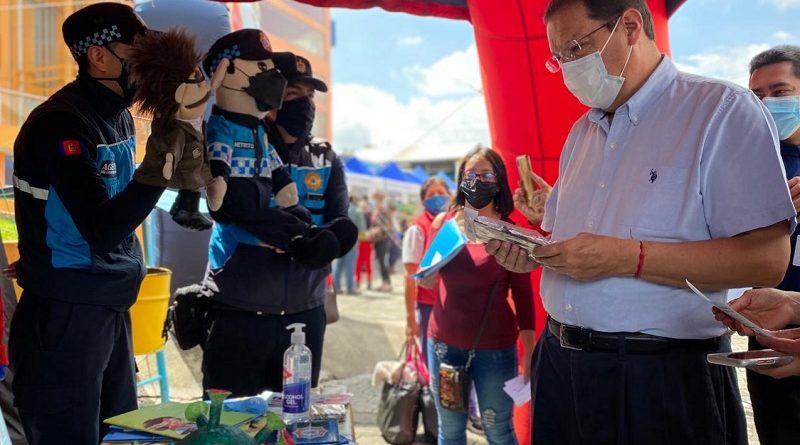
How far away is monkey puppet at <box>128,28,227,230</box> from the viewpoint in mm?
1668

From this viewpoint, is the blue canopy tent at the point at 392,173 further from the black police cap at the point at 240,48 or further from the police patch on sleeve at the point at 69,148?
the police patch on sleeve at the point at 69,148

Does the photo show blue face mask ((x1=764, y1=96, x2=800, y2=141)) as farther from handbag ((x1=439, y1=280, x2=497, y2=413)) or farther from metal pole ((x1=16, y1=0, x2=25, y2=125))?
metal pole ((x1=16, y1=0, x2=25, y2=125))

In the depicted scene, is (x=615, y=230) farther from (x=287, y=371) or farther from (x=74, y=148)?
(x=74, y=148)

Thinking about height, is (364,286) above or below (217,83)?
below

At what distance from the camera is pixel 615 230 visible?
1.54m

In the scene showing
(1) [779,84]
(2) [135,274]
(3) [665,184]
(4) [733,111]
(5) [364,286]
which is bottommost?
(5) [364,286]

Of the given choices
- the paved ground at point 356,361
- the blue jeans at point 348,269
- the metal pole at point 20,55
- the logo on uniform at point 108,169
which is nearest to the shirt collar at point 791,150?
the paved ground at point 356,361

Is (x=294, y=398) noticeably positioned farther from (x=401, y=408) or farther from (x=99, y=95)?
(x=401, y=408)

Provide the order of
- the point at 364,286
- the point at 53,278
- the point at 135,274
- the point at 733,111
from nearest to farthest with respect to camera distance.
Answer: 1. the point at 733,111
2. the point at 53,278
3. the point at 135,274
4. the point at 364,286

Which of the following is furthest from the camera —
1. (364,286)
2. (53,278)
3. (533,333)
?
(364,286)

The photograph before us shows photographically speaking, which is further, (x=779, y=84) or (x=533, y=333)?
(x=533, y=333)

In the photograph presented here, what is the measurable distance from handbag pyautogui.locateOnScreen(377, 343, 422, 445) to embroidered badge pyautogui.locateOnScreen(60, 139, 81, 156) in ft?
8.64

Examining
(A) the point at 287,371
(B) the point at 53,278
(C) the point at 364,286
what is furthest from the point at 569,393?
(C) the point at 364,286

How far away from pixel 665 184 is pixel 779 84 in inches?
37.1
